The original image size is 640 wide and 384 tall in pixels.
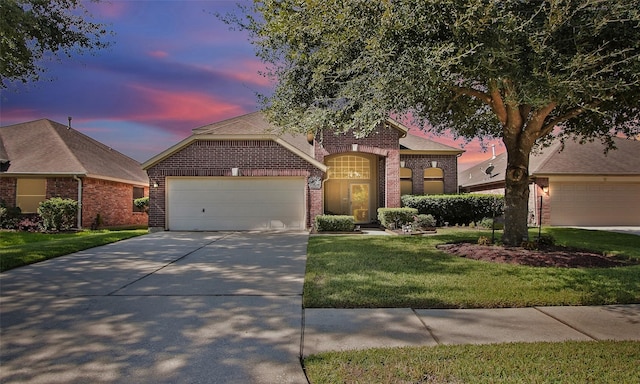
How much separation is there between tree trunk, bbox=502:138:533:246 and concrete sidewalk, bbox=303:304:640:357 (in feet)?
15.5

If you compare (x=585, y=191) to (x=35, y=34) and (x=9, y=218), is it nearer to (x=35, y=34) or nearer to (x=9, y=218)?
(x=35, y=34)

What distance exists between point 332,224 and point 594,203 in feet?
47.3

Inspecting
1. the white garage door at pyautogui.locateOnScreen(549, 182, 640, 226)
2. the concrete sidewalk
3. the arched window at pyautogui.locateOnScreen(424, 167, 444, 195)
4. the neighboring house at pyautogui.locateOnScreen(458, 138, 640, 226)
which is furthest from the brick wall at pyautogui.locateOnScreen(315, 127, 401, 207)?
the concrete sidewalk

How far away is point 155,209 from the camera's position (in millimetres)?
15055

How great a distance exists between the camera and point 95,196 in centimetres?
1761

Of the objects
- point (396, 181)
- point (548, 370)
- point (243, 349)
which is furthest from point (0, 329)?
point (396, 181)

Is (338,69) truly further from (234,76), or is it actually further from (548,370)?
(548,370)

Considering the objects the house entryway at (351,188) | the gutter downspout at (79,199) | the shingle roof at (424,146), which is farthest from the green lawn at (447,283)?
the gutter downspout at (79,199)

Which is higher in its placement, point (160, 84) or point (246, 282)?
point (160, 84)

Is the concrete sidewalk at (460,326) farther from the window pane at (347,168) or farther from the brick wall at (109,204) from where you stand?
the brick wall at (109,204)

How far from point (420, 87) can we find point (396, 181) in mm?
10806

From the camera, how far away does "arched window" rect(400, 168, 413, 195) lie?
1927cm

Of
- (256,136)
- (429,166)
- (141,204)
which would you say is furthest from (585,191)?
(141,204)

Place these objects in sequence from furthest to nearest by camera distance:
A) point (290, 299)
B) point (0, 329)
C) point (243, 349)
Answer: point (290, 299)
point (0, 329)
point (243, 349)
